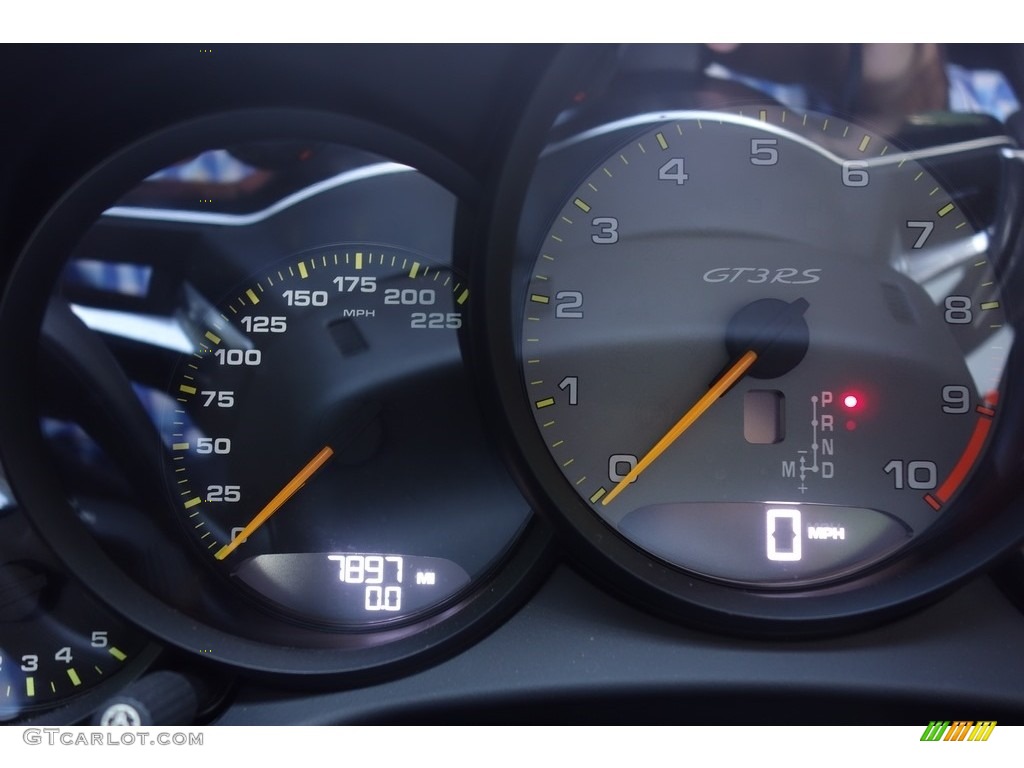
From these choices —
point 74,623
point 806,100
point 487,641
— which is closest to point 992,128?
point 806,100

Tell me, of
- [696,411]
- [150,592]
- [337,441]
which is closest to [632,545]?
[696,411]

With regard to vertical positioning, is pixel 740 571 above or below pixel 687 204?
below

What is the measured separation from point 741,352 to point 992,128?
642mm

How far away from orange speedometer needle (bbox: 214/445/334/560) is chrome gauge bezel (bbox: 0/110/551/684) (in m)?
0.14

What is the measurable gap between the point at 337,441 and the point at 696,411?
692 mm

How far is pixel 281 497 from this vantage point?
218 centimetres

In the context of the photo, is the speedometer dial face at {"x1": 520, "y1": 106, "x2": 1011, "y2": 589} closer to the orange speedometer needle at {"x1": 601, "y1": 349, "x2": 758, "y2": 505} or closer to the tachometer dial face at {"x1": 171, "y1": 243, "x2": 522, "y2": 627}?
the orange speedometer needle at {"x1": 601, "y1": 349, "x2": 758, "y2": 505}

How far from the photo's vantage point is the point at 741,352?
6.98ft

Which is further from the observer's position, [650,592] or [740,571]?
[740,571]

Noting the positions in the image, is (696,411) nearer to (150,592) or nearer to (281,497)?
(281,497)
